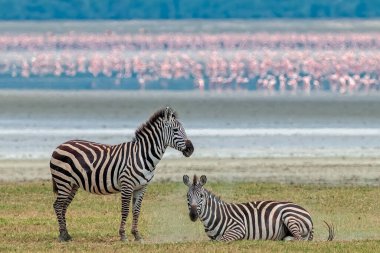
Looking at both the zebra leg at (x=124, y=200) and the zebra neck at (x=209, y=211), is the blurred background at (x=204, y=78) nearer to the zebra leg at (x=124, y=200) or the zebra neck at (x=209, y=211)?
the zebra leg at (x=124, y=200)

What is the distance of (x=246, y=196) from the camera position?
83.7ft

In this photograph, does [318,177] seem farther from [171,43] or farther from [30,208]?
[171,43]

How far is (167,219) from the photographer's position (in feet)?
70.2

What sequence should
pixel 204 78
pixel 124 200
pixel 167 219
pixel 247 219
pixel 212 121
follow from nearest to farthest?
pixel 247 219 < pixel 124 200 < pixel 167 219 < pixel 212 121 < pixel 204 78

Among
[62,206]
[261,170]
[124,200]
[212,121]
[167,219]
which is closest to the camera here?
[124,200]

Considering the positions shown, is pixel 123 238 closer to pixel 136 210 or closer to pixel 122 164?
pixel 136 210

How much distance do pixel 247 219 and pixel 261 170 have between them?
11.9 metres

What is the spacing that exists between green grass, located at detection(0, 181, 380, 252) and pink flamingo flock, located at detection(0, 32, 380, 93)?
39138 mm

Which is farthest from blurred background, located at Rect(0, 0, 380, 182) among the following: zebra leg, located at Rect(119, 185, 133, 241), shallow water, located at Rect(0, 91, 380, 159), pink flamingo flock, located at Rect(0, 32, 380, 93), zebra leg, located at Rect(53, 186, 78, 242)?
zebra leg, located at Rect(119, 185, 133, 241)

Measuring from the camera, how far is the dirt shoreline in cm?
2927

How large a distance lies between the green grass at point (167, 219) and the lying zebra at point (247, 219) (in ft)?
1.05

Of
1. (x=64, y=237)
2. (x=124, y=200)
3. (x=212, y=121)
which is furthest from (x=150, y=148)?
(x=212, y=121)

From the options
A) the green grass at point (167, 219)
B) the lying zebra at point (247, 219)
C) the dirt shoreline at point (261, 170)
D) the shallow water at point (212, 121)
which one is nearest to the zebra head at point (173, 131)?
the lying zebra at point (247, 219)

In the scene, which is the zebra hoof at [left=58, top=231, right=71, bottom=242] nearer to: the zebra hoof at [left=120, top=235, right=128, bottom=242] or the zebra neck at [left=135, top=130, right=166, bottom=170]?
the zebra hoof at [left=120, top=235, right=128, bottom=242]
